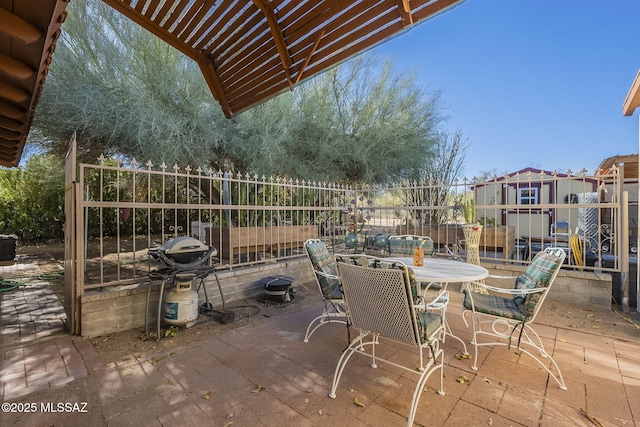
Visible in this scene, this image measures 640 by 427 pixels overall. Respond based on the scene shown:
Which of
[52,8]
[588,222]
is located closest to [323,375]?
[52,8]

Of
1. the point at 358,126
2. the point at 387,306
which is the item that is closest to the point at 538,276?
the point at 387,306

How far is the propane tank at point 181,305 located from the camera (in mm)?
3324

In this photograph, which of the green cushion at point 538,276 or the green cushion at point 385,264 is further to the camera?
the green cushion at point 538,276

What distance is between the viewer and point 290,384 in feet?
7.61

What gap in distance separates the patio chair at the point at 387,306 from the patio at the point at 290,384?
9.0 inches

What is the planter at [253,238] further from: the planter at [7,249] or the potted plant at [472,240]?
the planter at [7,249]

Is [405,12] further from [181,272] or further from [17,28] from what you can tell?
[181,272]

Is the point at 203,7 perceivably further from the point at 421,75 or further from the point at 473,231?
the point at 421,75

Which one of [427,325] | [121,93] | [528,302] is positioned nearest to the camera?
[427,325]

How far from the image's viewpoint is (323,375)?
2449 mm

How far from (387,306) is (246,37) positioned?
2.68 m

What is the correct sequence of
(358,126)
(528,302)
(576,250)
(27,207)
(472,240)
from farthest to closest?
(27,207)
(358,126)
(472,240)
(576,250)
(528,302)

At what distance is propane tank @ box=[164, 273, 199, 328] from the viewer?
10.9 ft

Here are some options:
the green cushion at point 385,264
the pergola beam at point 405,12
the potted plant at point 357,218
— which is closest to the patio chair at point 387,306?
the green cushion at point 385,264
